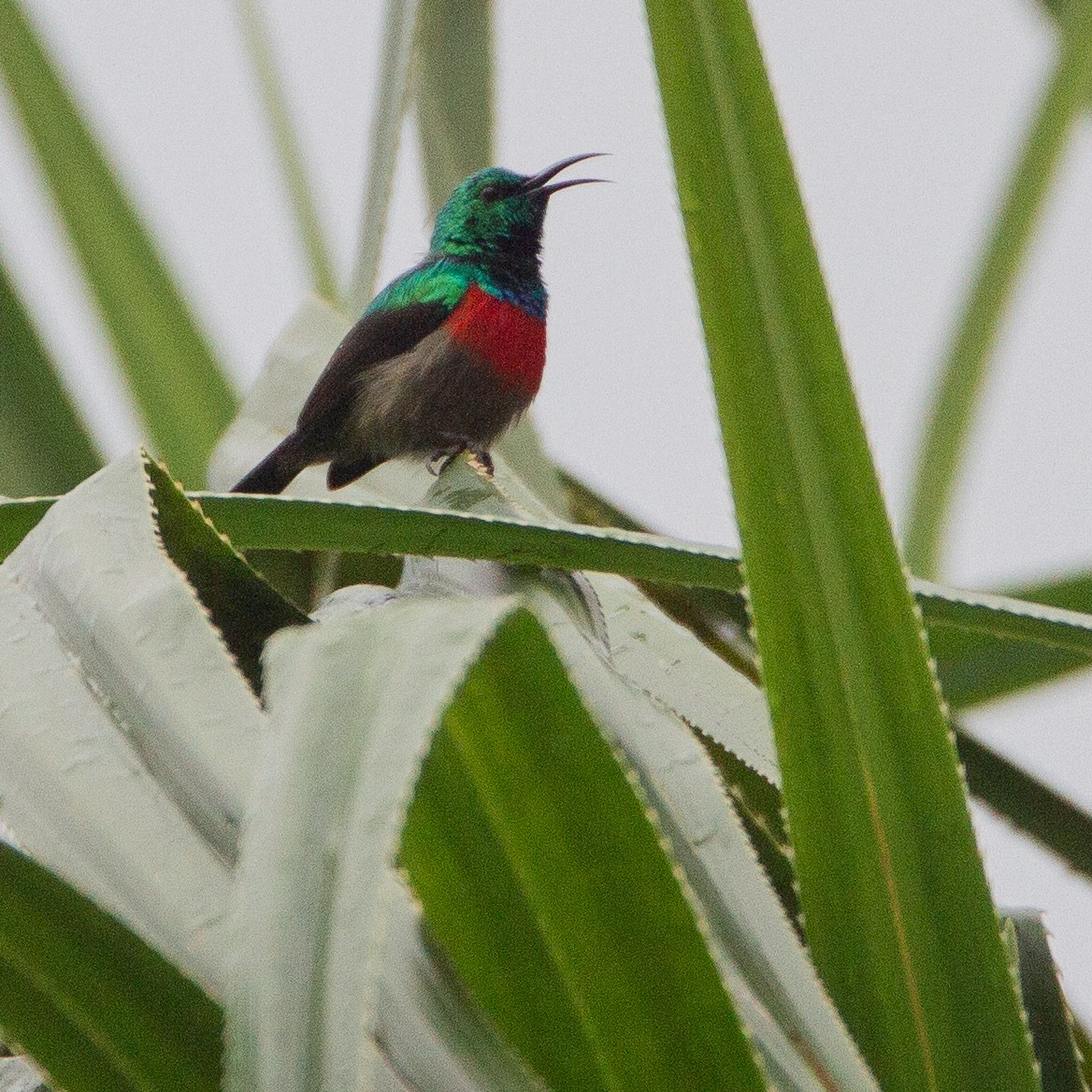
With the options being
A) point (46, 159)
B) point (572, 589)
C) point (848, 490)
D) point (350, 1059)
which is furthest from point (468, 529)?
point (46, 159)

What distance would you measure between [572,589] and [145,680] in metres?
0.33

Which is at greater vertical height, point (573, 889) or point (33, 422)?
point (33, 422)

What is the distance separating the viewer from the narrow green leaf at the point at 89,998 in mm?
613

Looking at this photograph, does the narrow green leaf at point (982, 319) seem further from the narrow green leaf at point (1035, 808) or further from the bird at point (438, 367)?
the bird at point (438, 367)

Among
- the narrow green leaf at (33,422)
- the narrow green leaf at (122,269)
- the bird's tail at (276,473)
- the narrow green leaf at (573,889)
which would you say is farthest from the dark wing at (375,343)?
the narrow green leaf at (573,889)

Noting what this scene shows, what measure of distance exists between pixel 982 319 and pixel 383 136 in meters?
1.00

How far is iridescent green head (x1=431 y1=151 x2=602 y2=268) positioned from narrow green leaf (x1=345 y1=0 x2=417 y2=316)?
194 cm

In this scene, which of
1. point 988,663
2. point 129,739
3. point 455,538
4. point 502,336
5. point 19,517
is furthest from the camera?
point 502,336

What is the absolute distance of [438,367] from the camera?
132 inches

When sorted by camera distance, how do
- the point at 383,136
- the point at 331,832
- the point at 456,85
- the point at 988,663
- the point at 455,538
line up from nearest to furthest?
1. the point at 331,832
2. the point at 455,538
3. the point at 383,136
4. the point at 988,663
5. the point at 456,85

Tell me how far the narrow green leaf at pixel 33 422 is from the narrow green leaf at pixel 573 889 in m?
1.30

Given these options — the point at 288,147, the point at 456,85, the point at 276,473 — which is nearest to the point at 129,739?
the point at 456,85

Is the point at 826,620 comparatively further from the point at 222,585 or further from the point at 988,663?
the point at 988,663

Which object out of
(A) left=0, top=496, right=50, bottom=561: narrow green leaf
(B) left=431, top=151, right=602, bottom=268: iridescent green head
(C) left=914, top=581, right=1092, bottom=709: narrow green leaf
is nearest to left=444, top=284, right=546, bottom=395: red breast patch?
(B) left=431, top=151, right=602, bottom=268: iridescent green head
